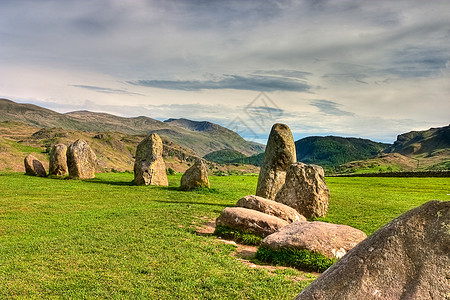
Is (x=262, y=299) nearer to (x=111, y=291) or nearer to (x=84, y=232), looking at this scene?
(x=111, y=291)

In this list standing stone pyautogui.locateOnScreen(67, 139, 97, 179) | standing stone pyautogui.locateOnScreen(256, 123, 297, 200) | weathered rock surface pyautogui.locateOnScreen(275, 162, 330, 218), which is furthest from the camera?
standing stone pyautogui.locateOnScreen(67, 139, 97, 179)

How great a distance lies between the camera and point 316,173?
17734 millimetres

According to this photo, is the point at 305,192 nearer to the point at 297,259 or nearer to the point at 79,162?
the point at 297,259

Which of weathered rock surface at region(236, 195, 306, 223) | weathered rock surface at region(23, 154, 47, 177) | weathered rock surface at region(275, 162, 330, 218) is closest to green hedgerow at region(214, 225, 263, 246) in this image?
weathered rock surface at region(236, 195, 306, 223)

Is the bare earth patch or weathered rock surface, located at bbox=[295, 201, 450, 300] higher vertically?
weathered rock surface, located at bbox=[295, 201, 450, 300]

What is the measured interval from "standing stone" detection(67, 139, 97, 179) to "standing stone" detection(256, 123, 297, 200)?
65.1 ft

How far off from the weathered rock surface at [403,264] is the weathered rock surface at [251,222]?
808 centimetres

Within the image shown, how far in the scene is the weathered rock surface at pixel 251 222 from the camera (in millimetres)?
12031

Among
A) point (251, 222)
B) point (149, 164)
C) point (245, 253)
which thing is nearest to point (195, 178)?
point (149, 164)

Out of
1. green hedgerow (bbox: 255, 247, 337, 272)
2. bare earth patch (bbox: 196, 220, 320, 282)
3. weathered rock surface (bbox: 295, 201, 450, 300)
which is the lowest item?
bare earth patch (bbox: 196, 220, 320, 282)

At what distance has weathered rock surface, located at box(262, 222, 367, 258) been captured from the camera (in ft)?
30.6

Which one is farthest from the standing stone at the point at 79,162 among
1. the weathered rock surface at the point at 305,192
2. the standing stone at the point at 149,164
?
the weathered rock surface at the point at 305,192

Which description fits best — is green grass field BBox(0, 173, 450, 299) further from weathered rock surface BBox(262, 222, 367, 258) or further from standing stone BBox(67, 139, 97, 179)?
standing stone BBox(67, 139, 97, 179)

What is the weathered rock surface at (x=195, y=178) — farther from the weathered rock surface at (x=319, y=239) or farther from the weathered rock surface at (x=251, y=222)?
the weathered rock surface at (x=319, y=239)
